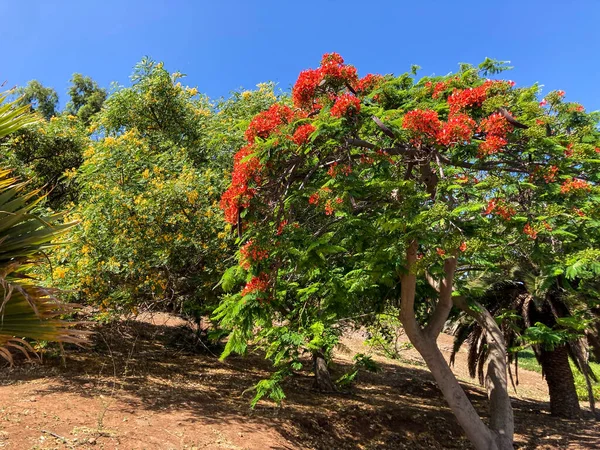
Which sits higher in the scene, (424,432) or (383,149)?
(383,149)

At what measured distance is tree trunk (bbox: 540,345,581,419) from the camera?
423 inches

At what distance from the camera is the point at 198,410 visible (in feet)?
23.7

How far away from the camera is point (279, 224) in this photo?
5469 millimetres

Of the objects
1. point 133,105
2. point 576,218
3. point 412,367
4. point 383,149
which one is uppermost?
point 133,105

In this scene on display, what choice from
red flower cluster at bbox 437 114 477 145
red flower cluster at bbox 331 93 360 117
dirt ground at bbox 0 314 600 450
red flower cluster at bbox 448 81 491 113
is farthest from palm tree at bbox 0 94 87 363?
red flower cluster at bbox 448 81 491 113

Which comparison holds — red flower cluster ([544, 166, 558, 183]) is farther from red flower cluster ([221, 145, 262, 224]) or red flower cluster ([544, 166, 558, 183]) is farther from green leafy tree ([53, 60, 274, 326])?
green leafy tree ([53, 60, 274, 326])

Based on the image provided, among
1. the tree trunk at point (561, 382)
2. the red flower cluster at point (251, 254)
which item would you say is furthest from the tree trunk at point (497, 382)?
the tree trunk at point (561, 382)

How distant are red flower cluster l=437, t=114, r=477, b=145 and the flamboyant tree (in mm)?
15

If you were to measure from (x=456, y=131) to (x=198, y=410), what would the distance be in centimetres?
596

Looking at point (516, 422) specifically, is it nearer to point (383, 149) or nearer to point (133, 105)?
point (383, 149)

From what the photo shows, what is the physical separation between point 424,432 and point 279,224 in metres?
5.90

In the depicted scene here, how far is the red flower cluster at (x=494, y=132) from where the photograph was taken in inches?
196

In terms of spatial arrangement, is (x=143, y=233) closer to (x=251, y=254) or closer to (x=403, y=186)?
(x=251, y=254)

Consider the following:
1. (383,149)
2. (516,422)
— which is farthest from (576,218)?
(516,422)
